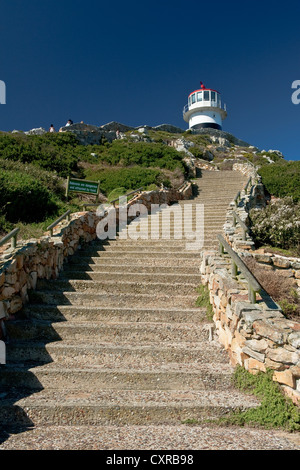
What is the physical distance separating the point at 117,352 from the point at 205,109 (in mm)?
48067

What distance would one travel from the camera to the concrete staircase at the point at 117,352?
303 cm

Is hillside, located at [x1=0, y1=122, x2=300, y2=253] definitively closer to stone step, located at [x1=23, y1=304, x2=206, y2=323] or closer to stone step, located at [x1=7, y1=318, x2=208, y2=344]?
stone step, located at [x1=23, y1=304, x2=206, y2=323]

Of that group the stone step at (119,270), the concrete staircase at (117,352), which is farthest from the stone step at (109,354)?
the stone step at (119,270)

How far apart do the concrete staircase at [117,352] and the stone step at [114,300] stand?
0.02 metres

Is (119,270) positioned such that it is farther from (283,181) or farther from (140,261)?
(283,181)

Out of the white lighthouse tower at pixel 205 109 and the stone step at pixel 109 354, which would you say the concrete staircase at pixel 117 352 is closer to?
the stone step at pixel 109 354

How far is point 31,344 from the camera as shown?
4.09 metres

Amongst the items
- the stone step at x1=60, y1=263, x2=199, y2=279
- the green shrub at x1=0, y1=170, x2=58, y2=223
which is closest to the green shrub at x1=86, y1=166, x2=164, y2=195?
the green shrub at x1=0, y1=170, x2=58, y2=223

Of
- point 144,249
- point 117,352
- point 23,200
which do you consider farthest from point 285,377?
point 23,200

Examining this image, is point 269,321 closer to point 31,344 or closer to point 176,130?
point 31,344

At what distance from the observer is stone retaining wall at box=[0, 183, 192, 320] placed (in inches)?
179

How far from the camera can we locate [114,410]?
3025mm

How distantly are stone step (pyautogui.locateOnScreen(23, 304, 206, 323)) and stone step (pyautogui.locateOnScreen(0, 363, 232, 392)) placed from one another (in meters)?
1.21
